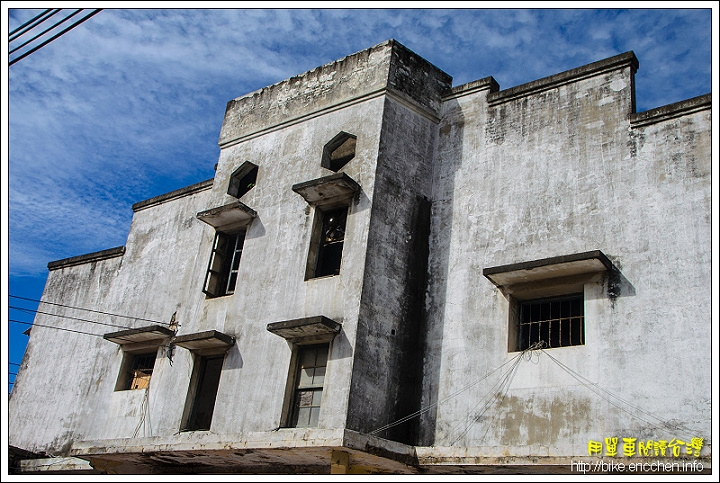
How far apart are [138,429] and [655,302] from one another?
961 centimetres

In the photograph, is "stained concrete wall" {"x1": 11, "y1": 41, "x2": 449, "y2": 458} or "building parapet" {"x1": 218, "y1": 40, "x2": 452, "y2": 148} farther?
"building parapet" {"x1": 218, "y1": 40, "x2": 452, "y2": 148}

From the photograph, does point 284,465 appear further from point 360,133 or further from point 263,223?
point 360,133

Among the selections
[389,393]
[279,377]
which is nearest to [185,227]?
[279,377]

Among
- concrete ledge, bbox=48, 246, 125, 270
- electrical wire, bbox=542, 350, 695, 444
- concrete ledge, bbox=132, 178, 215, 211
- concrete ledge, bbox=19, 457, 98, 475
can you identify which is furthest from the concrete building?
concrete ledge, bbox=48, 246, 125, 270

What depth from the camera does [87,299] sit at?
1917 cm

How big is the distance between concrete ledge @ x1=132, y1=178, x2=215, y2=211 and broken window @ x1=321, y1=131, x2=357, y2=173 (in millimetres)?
4286

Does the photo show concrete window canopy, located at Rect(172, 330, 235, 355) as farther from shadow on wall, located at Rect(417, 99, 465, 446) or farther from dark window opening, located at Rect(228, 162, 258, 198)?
shadow on wall, located at Rect(417, 99, 465, 446)

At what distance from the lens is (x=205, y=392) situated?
13836mm

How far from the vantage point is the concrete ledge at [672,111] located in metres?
11.5

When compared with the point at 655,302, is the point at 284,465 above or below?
below

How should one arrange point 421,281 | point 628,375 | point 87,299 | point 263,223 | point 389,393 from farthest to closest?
1. point 87,299
2. point 263,223
3. point 421,281
4. point 389,393
5. point 628,375

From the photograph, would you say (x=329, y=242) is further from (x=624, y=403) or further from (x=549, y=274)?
(x=624, y=403)

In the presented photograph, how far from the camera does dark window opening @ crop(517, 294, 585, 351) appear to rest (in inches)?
451

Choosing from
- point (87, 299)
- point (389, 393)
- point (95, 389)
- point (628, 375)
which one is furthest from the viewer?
point (87, 299)
